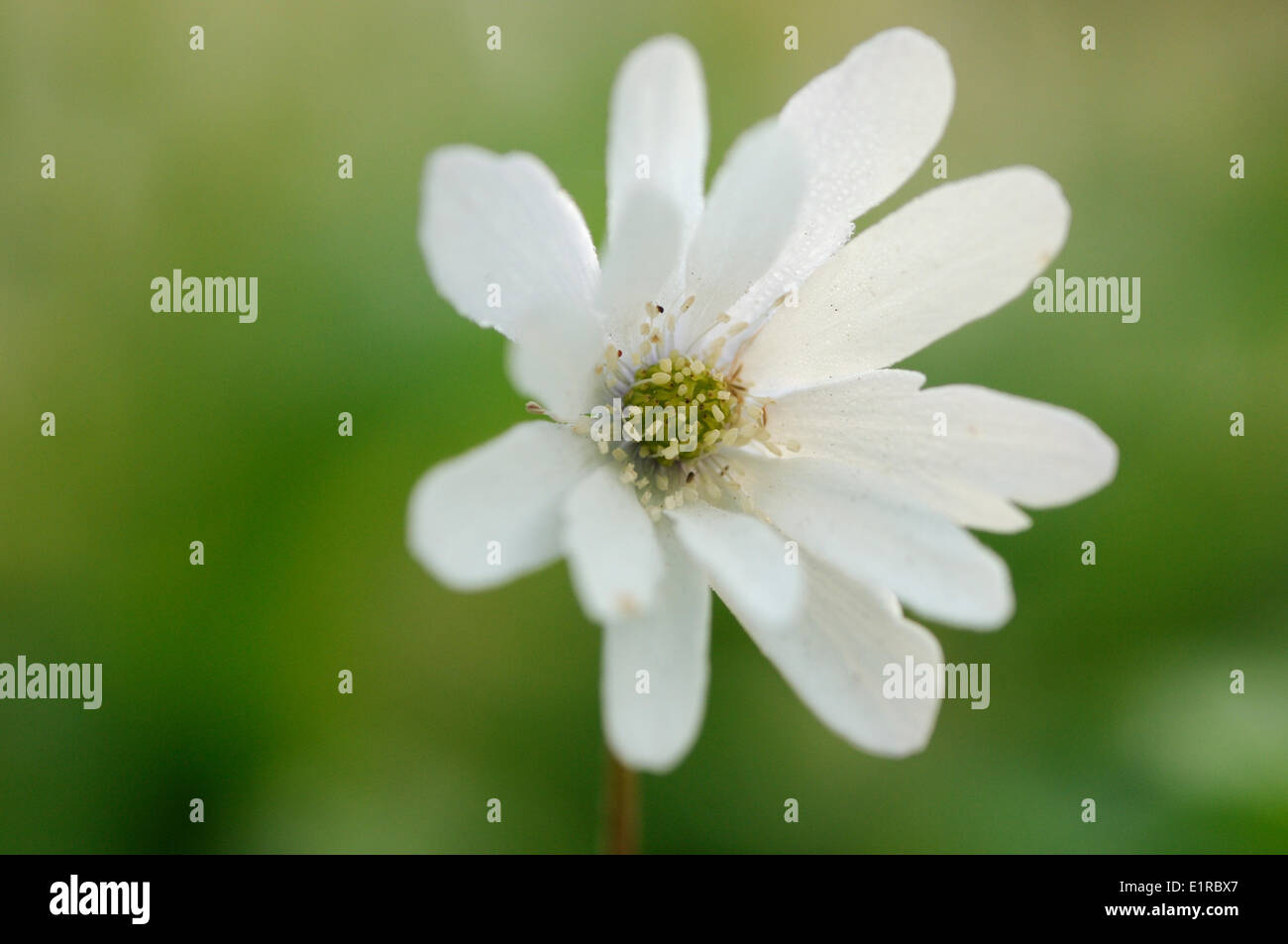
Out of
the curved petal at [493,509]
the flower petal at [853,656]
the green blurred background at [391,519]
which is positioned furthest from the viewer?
the green blurred background at [391,519]

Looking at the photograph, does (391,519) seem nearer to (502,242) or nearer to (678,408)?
(678,408)

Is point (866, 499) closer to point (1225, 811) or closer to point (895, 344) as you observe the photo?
point (895, 344)

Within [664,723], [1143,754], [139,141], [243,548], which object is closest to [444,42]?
[139,141]

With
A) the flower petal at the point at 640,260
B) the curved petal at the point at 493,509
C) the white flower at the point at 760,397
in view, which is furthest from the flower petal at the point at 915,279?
the curved petal at the point at 493,509

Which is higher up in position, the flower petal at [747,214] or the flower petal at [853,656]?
the flower petal at [747,214]

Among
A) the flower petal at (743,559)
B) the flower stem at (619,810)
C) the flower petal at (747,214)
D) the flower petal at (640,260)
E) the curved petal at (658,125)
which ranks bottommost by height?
the flower stem at (619,810)

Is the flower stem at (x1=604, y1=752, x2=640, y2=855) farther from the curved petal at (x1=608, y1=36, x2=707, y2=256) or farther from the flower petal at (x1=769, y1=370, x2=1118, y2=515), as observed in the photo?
the curved petal at (x1=608, y1=36, x2=707, y2=256)

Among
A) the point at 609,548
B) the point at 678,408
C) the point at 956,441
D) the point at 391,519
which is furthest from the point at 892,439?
the point at 391,519

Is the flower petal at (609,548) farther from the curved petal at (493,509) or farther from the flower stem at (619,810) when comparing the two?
the flower stem at (619,810)
